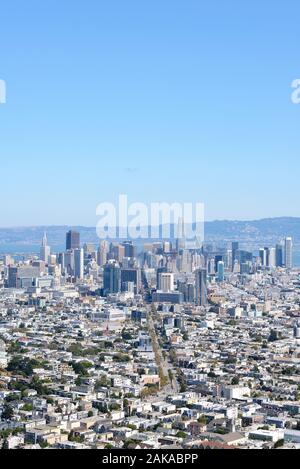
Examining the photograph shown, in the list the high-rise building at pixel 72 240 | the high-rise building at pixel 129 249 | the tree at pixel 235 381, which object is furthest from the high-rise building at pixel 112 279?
the tree at pixel 235 381

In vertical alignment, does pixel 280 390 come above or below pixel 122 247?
below

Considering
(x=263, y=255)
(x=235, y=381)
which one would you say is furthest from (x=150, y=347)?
(x=263, y=255)

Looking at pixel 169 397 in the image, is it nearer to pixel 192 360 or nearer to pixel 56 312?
pixel 192 360

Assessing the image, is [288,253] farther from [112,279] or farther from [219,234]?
[112,279]

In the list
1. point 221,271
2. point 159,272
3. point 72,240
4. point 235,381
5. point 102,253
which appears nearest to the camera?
point 235,381

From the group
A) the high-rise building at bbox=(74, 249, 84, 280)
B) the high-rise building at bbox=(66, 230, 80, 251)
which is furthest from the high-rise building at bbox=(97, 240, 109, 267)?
the high-rise building at bbox=(74, 249, 84, 280)

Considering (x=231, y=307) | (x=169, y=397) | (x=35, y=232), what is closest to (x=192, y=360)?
(x=169, y=397)
